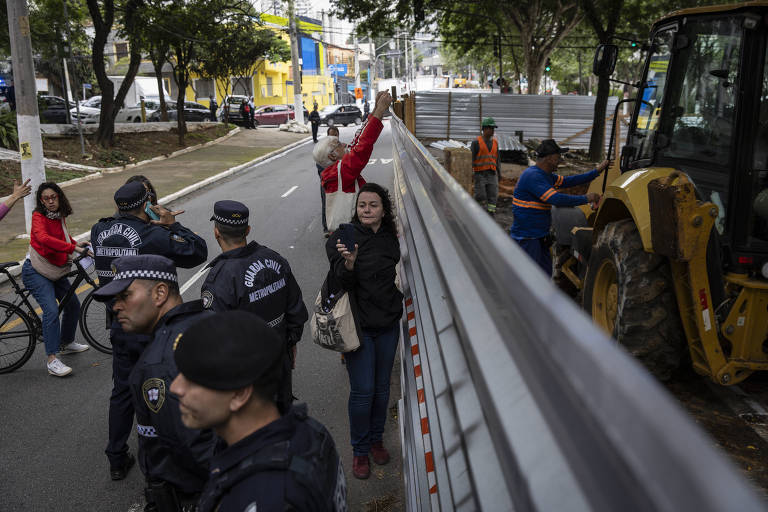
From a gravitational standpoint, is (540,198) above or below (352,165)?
below

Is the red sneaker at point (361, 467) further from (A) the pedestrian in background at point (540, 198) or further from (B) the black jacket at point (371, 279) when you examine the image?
(A) the pedestrian in background at point (540, 198)

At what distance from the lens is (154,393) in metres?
2.60

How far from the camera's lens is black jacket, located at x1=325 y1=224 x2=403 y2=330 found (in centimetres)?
402

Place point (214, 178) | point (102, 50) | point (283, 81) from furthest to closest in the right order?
point (283, 81)
point (102, 50)
point (214, 178)

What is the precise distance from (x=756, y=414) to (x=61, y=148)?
21.7m

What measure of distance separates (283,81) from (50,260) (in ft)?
203

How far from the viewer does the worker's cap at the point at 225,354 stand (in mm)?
1773

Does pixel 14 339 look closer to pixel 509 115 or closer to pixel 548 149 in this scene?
pixel 548 149

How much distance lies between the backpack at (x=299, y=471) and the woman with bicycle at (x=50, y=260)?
4720mm

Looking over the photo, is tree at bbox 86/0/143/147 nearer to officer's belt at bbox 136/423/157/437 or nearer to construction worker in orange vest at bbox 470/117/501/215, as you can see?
construction worker in orange vest at bbox 470/117/501/215

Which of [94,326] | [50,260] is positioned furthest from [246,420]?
[94,326]

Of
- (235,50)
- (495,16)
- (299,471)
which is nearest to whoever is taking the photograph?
(299,471)

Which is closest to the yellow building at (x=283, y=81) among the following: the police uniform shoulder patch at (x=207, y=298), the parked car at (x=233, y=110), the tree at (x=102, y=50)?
the parked car at (x=233, y=110)

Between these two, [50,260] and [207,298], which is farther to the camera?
[50,260]
